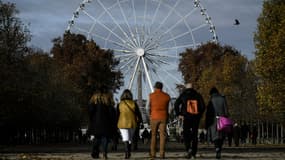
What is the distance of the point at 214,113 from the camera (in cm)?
2175

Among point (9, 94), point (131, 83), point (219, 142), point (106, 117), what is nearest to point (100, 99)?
point (106, 117)

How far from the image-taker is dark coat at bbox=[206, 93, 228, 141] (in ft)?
71.4

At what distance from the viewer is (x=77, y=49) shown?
94688 millimetres

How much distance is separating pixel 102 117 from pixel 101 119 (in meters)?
0.06

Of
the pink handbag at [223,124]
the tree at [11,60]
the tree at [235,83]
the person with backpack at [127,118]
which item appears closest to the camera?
the pink handbag at [223,124]

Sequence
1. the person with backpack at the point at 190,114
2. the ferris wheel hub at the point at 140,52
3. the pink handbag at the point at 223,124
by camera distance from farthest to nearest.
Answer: the ferris wheel hub at the point at 140,52 → the pink handbag at the point at 223,124 → the person with backpack at the point at 190,114

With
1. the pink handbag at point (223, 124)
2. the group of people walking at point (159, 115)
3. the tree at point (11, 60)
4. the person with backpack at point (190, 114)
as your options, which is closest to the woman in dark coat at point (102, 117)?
the group of people walking at point (159, 115)

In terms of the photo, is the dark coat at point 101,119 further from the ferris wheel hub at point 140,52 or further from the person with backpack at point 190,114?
the ferris wheel hub at point 140,52

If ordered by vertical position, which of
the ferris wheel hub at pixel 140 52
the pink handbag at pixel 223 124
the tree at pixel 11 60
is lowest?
the pink handbag at pixel 223 124

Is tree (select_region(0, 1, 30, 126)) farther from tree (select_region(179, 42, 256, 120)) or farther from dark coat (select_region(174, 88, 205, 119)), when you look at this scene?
tree (select_region(179, 42, 256, 120))

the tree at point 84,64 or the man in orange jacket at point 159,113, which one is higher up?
the tree at point 84,64

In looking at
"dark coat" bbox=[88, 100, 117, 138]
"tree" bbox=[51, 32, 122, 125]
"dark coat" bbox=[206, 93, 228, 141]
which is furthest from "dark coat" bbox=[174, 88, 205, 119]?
"tree" bbox=[51, 32, 122, 125]

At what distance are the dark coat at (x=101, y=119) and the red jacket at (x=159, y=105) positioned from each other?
5.10 ft

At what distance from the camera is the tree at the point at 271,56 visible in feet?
154
